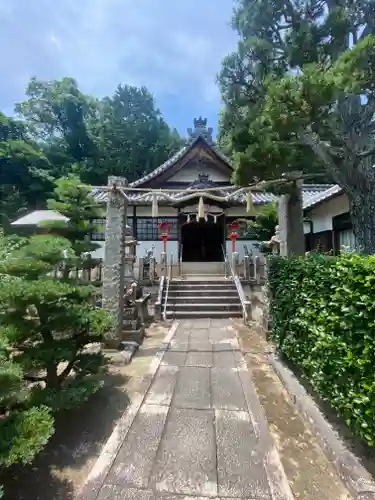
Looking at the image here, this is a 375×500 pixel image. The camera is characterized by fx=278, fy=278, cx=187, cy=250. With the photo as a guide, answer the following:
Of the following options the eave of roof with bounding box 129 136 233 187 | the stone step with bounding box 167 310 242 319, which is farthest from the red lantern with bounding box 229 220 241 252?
the stone step with bounding box 167 310 242 319

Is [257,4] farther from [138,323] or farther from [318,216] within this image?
[318,216]

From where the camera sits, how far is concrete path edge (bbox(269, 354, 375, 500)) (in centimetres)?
219

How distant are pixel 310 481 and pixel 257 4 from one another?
678cm

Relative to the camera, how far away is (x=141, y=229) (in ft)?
49.5

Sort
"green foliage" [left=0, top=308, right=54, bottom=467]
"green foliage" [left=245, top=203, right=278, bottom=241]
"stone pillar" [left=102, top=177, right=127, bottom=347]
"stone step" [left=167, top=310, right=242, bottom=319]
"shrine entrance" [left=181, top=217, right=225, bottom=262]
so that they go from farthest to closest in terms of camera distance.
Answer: "shrine entrance" [left=181, top=217, right=225, bottom=262] < "green foliage" [left=245, top=203, right=278, bottom=241] < "stone step" [left=167, top=310, right=242, bottom=319] < "stone pillar" [left=102, top=177, right=127, bottom=347] < "green foliage" [left=0, top=308, right=54, bottom=467]

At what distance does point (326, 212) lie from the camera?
10523 millimetres

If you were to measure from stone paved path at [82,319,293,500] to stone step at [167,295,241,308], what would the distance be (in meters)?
Result: 4.64

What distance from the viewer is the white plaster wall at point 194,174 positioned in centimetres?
1570

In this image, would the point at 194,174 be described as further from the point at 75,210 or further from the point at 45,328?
the point at 45,328

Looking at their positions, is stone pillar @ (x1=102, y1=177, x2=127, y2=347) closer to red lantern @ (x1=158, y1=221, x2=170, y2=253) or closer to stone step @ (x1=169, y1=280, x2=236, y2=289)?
stone step @ (x1=169, y1=280, x2=236, y2=289)

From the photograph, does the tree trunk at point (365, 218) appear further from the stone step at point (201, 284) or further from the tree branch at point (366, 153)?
the stone step at point (201, 284)

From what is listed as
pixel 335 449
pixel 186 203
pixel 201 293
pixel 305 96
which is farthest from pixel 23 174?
pixel 335 449

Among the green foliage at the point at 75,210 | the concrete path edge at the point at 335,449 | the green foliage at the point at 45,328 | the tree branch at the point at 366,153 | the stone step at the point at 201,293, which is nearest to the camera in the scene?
the concrete path edge at the point at 335,449

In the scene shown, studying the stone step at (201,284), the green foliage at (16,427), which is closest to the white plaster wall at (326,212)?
the stone step at (201,284)
